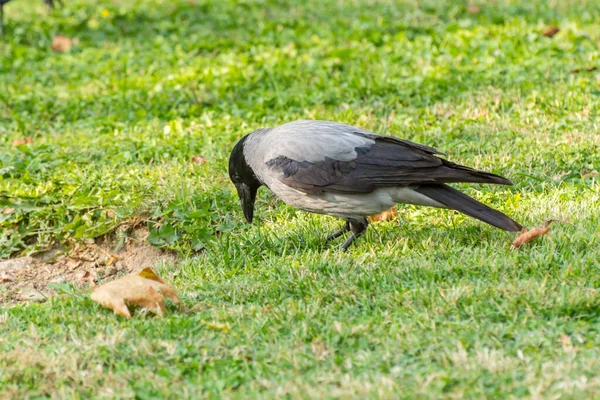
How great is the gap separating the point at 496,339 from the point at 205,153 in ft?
12.5

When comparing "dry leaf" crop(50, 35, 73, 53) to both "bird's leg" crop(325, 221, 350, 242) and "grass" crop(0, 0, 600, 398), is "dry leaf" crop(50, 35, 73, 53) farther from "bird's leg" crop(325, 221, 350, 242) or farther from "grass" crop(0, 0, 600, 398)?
"bird's leg" crop(325, 221, 350, 242)

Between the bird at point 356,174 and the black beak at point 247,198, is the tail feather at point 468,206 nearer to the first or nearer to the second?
the bird at point 356,174

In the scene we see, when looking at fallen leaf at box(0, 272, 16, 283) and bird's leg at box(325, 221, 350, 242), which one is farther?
fallen leaf at box(0, 272, 16, 283)

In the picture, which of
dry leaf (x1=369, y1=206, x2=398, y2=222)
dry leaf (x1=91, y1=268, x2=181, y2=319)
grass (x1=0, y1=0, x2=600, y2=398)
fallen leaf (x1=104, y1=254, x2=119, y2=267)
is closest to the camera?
grass (x1=0, y1=0, x2=600, y2=398)

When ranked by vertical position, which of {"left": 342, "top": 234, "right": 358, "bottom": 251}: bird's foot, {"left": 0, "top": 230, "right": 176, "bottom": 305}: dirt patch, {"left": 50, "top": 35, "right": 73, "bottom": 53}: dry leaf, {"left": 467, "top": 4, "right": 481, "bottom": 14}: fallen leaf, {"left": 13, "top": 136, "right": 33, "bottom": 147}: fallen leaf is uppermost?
{"left": 467, "top": 4, "right": 481, "bottom": 14}: fallen leaf

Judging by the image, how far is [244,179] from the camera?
584 centimetres

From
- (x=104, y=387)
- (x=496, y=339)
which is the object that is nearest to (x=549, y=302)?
(x=496, y=339)

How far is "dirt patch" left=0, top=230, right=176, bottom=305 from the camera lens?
5.86 metres

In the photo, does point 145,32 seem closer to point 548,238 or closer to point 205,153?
point 205,153

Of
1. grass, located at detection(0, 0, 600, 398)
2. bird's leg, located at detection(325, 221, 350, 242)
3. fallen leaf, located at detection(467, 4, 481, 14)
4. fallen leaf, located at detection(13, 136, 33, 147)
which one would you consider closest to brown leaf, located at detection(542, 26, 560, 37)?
grass, located at detection(0, 0, 600, 398)

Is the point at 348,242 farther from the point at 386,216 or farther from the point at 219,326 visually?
the point at 219,326

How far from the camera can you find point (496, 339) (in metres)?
3.82

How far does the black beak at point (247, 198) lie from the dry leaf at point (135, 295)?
4.95ft

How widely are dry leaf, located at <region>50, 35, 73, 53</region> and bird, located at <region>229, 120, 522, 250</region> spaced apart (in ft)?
18.4
